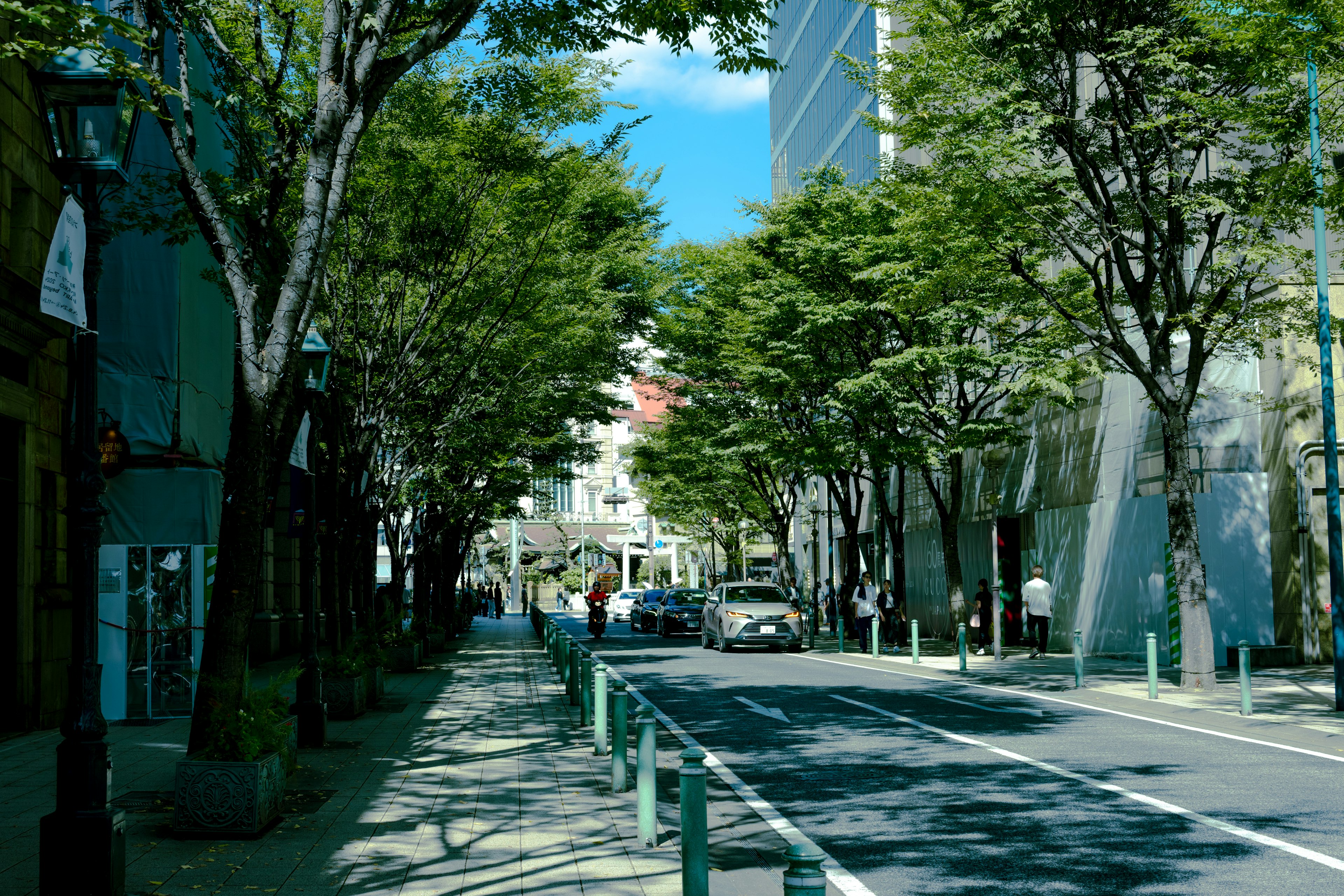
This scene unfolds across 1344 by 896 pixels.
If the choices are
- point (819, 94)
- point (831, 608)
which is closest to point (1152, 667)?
point (831, 608)

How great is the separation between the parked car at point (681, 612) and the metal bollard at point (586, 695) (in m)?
23.6

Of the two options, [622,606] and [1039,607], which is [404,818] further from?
[622,606]

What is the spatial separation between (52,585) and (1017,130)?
1402 centimetres

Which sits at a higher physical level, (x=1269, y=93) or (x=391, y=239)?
(x=1269, y=93)

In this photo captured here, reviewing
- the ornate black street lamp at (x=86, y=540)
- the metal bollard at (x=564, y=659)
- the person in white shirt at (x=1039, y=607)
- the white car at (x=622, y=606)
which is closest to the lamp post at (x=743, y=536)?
the white car at (x=622, y=606)

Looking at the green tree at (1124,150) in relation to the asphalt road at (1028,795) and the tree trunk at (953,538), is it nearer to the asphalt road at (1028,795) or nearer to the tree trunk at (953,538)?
the asphalt road at (1028,795)

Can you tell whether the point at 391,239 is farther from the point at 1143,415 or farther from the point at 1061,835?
the point at 1143,415

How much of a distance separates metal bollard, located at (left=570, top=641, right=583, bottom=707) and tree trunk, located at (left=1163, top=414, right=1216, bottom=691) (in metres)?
8.85

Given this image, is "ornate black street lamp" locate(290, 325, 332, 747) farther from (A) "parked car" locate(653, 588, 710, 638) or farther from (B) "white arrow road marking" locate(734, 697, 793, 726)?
(A) "parked car" locate(653, 588, 710, 638)

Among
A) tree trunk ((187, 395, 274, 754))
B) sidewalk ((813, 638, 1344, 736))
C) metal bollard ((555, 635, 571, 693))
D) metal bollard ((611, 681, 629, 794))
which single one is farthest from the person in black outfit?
tree trunk ((187, 395, 274, 754))

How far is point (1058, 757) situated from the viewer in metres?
11.4

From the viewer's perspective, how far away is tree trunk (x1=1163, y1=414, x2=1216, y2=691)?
692 inches

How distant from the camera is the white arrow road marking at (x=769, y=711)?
1498 centimetres

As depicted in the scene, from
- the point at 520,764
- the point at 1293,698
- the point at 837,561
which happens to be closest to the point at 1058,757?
the point at 520,764
